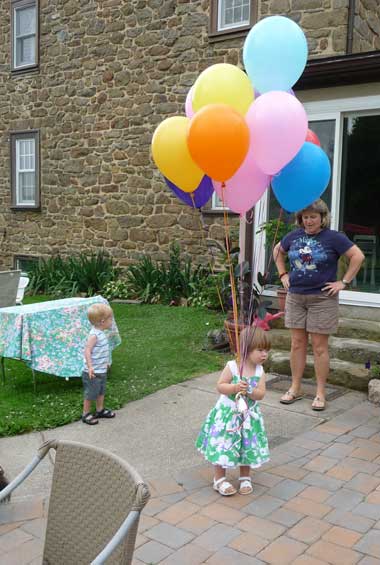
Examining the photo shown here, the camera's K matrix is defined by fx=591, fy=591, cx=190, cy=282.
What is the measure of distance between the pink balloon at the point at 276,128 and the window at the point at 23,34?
10640mm

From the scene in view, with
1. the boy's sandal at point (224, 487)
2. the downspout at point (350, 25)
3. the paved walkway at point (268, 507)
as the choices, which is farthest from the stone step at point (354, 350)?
the downspout at point (350, 25)

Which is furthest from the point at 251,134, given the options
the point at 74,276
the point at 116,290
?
the point at 74,276

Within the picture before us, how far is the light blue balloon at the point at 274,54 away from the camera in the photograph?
3.55 meters

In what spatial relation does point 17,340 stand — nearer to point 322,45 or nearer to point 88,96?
point 322,45

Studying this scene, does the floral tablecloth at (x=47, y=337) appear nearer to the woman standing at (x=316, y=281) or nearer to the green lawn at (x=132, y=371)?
the green lawn at (x=132, y=371)

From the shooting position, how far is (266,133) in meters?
3.36

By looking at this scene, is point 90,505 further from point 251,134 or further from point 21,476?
point 251,134

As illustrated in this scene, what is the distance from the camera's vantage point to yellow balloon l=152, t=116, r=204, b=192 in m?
3.62

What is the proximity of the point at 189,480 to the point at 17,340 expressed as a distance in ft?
6.94

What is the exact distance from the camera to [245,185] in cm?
367

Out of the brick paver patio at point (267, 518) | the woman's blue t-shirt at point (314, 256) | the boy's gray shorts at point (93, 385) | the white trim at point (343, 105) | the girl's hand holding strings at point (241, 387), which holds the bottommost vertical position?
the brick paver patio at point (267, 518)

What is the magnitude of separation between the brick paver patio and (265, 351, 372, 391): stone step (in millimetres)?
1328

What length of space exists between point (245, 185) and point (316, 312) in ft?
5.02

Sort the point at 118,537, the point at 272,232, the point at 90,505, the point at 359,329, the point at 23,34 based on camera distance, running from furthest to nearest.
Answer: the point at 23,34 < the point at 272,232 < the point at 359,329 < the point at 90,505 < the point at 118,537
